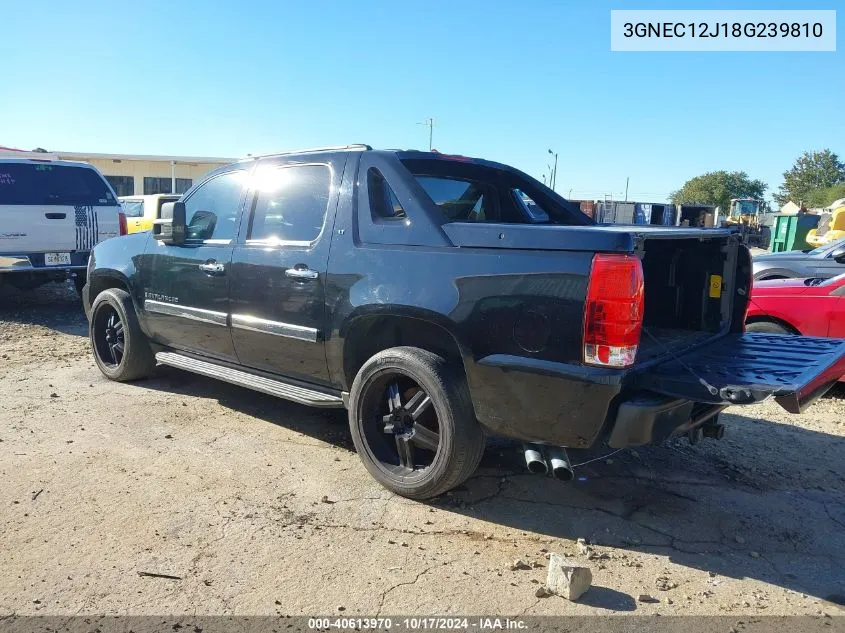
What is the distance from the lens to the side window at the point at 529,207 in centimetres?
499

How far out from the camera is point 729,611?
2.79 m

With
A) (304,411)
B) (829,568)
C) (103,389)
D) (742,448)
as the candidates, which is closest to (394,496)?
(304,411)

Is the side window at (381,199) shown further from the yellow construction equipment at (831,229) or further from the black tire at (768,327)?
the yellow construction equipment at (831,229)

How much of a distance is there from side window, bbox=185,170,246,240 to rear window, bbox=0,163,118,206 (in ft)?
15.4

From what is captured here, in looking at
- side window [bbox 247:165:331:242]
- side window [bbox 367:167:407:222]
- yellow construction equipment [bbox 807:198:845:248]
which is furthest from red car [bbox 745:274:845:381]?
yellow construction equipment [bbox 807:198:845:248]

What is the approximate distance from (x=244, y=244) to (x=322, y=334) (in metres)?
1.00

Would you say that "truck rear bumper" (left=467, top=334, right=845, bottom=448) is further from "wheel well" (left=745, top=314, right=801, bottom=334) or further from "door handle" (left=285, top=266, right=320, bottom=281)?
"wheel well" (left=745, top=314, right=801, bottom=334)

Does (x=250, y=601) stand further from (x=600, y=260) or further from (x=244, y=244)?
(x=244, y=244)

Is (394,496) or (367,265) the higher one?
(367,265)

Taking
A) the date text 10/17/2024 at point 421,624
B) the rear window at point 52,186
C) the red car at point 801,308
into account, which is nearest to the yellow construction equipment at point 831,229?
the red car at point 801,308

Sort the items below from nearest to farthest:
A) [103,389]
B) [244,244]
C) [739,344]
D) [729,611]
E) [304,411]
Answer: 1. [729,611]
2. [739,344]
3. [244,244]
4. [304,411]
5. [103,389]

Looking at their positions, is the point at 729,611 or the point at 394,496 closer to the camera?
the point at 729,611

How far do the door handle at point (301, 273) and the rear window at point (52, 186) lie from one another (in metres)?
6.26

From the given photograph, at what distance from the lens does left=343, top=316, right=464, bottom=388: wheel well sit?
3.65 meters
